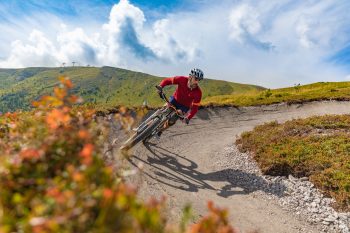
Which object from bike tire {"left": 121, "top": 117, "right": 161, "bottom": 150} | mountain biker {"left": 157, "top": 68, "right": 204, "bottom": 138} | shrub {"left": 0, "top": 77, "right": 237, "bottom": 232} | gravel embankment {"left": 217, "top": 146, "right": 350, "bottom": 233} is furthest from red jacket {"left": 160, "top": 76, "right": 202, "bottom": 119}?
shrub {"left": 0, "top": 77, "right": 237, "bottom": 232}

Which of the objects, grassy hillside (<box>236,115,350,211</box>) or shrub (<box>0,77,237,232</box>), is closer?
shrub (<box>0,77,237,232</box>)

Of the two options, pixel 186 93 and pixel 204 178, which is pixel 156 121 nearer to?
pixel 186 93

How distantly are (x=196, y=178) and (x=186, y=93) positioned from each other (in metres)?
3.86

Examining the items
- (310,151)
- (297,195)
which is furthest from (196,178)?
(310,151)

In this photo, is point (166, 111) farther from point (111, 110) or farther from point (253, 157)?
point (111, 110)

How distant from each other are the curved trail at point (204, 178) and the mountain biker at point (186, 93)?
7.15ft

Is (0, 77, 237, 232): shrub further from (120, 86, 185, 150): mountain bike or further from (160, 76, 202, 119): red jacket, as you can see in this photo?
(160, 76, 202, 119): red jacket

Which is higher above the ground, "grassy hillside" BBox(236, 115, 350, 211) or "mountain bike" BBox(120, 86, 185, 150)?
"mountain bike" BBox(120, 86, 185, 150)

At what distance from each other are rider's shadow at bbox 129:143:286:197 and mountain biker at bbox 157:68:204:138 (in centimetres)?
186

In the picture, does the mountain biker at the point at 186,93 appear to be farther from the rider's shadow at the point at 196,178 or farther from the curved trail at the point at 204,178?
the curved trail at the point at 204,178

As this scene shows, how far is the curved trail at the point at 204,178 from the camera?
39.8 ft

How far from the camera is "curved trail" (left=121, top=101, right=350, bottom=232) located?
39.8 ft

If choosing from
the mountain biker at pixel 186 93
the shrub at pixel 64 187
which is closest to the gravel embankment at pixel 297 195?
the mountain biker at pixel 186 93

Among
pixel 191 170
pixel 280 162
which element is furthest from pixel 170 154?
pixel 280 162
